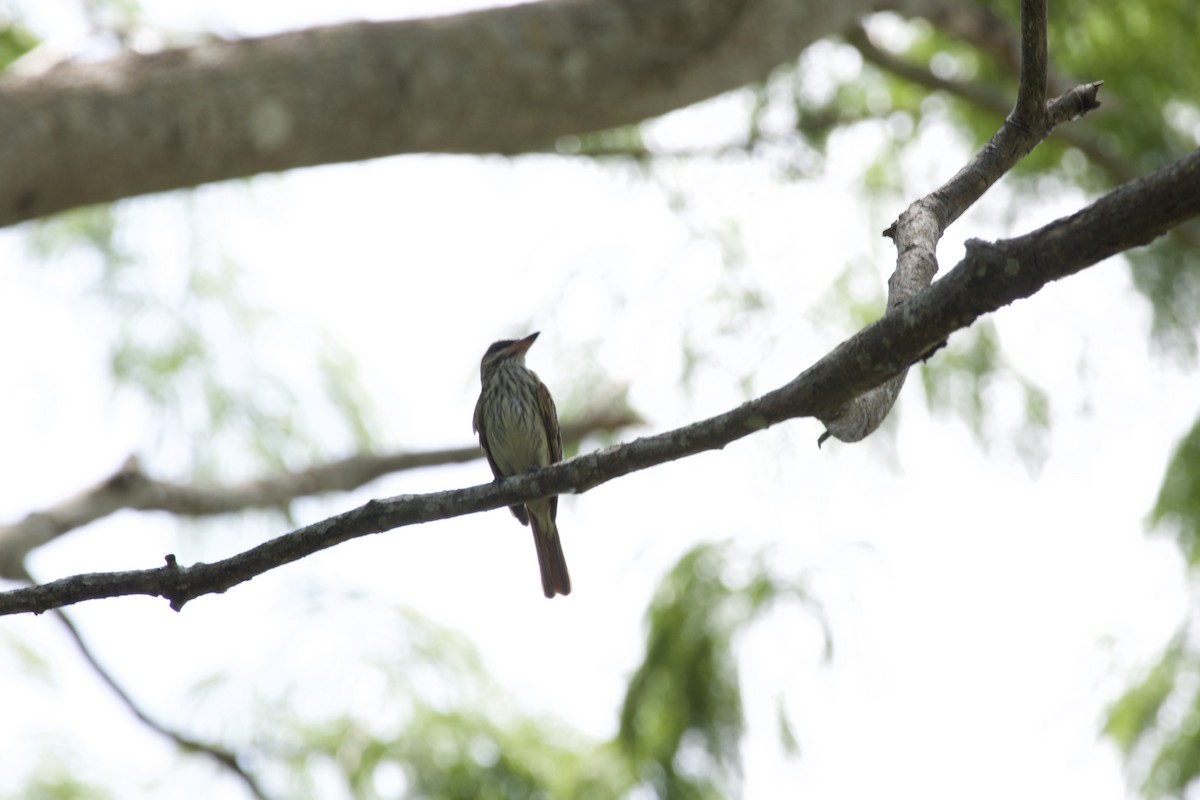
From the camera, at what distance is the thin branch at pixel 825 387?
208cm

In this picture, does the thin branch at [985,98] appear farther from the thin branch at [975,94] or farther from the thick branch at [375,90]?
the thick branch at [375,90]

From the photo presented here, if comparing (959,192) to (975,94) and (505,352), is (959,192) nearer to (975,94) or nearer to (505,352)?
(505,352)

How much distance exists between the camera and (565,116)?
5.67 meters

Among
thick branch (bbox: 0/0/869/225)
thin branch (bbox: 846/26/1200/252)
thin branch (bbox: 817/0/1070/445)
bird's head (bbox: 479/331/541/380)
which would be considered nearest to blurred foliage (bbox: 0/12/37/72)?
thick branch (bbox: 0/0/869/225)

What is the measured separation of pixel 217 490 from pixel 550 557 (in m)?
1.63

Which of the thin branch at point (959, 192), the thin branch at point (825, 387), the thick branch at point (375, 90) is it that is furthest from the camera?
the thick branch at point (375, 90)

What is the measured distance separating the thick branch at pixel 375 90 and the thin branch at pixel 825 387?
268cm

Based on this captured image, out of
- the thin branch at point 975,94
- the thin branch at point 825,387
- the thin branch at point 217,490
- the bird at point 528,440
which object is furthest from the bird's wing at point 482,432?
the thin branch at point 825,387

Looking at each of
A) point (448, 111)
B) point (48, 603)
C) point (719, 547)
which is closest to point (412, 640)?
point (719, 547)

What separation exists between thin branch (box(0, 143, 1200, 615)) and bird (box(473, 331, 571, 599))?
2.85 metres

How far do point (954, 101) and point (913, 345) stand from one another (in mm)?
6160

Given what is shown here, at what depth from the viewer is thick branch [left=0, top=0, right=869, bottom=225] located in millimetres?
4973

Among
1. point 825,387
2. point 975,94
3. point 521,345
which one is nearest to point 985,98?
point 975,94

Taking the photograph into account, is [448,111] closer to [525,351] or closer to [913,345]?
[525,351]
